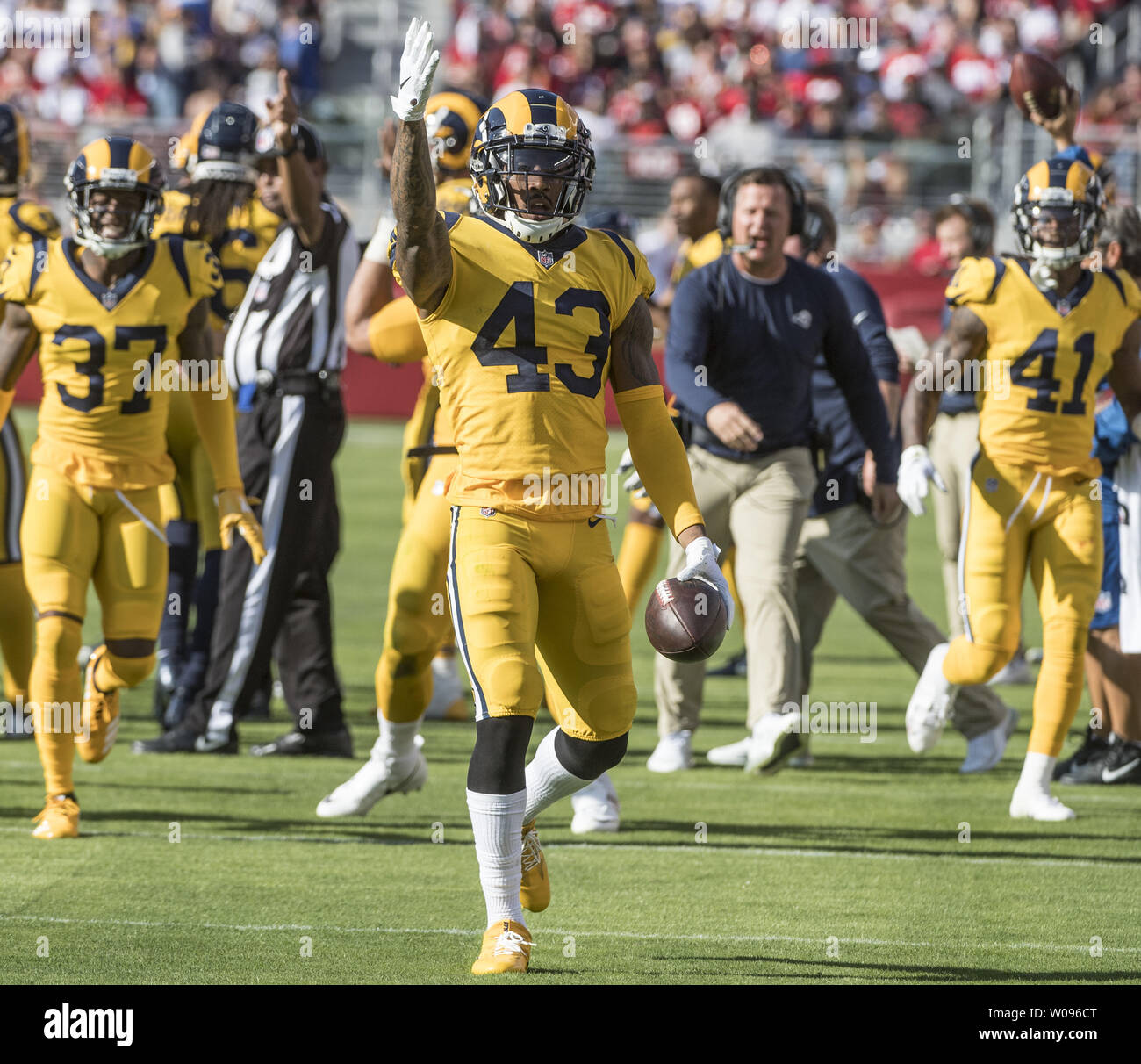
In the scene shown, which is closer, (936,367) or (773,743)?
(773,743)

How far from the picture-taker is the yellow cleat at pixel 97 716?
6.30 metres

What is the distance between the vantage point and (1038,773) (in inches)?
251

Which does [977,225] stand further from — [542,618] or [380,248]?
[542,618]

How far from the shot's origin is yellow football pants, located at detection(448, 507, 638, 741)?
4.34m

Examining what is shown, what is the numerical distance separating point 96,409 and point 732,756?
295 centimetres

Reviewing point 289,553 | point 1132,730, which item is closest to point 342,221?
point 289,553

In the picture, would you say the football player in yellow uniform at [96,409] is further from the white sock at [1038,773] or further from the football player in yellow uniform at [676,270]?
the white sock at [1038,773]

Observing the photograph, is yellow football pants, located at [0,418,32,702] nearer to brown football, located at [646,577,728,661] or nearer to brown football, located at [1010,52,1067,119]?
brown football, located at [646,577,728,661]

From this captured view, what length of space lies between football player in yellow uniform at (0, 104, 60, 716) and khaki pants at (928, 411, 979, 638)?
418cm

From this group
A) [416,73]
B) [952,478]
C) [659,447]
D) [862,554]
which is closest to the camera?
[416,73]

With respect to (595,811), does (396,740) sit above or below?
above

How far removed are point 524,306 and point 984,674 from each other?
9.15 feet

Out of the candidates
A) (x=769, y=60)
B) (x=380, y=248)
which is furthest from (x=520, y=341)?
(x=769, y=60)

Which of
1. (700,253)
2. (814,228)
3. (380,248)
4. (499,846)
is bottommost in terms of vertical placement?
(499,846)
